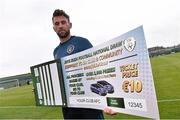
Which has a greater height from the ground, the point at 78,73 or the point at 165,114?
the point at 78,73

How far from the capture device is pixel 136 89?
237 inches

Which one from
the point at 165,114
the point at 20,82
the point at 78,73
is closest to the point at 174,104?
the point at 165,114

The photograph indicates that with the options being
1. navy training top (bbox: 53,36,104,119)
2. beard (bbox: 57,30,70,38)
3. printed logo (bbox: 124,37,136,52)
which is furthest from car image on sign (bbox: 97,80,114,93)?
beard (bbox: 57,30,70,38)

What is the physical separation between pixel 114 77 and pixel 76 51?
119 cm

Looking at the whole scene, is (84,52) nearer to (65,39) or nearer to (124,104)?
(65,39)

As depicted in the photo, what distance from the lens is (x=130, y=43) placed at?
6000 millimetres

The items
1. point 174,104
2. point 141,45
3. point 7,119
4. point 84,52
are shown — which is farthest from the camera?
point 7,119

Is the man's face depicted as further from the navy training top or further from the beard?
the navy training top

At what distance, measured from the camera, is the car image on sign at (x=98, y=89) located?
6969 mm

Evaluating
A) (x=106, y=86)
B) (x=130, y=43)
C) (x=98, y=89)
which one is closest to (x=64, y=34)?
(x=98, y=89)

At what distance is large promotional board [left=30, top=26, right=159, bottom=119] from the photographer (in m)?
5.79

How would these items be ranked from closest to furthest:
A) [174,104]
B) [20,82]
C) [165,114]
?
[165,114] < [174,104] < [20,82]

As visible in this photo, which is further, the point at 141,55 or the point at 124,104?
the point at 124,104

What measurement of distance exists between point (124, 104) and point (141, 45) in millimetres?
990
